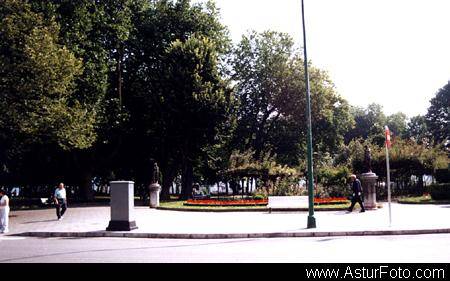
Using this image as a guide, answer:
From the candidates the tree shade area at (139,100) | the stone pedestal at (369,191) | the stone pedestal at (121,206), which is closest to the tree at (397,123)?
the tree shade area at (139,100)

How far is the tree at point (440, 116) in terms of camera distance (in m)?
69.1

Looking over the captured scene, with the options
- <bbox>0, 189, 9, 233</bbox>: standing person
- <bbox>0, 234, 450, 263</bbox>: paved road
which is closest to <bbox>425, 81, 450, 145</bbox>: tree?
<bbox>0, 234, 450, 263</bbox>: paved road

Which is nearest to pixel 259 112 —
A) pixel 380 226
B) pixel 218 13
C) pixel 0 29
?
pixel 218 13

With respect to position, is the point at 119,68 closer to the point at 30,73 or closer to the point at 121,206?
the point at 30,73

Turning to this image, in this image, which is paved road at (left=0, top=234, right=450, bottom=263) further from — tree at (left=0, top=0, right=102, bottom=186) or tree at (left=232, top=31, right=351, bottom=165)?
tree at (left=232, top=31, right=351, bottom=165)

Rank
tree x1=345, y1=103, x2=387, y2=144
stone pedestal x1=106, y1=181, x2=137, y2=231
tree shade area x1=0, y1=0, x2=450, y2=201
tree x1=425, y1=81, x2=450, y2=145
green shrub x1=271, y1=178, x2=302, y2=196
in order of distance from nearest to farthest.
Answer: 1. stone pedestal x1=106, y1=181, x2=137, y2=231
2. tree shade area x1=0, y1=0, x2=450, y2=201
3. green shrub x1=271, y1=178, x2=302, y2=196
4. tree x1=425, y1=81, x2=450, y2=145
5. tree x1=345, y1=103, x2=387, y2=144

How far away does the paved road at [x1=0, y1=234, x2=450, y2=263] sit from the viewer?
30.3 ft

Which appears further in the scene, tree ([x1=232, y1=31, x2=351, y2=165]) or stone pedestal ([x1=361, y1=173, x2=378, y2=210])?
tree ([x1=232, y1=31, x2=351, y2=165])

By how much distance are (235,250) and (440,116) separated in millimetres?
68641

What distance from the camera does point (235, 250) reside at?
10711mm

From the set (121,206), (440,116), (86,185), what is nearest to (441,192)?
(121,206)

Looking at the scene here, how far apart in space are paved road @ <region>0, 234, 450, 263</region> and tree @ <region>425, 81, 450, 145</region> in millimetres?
62894
